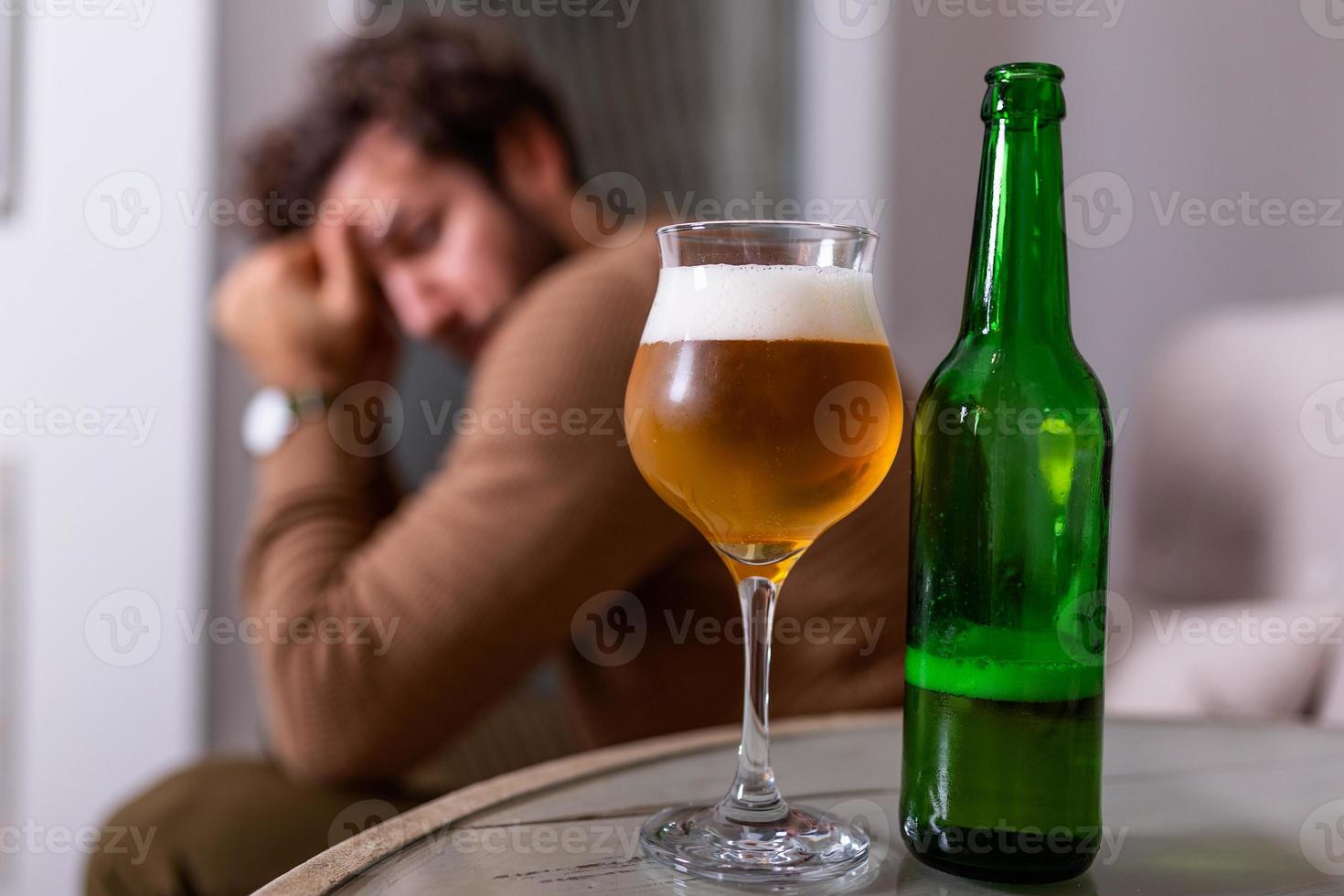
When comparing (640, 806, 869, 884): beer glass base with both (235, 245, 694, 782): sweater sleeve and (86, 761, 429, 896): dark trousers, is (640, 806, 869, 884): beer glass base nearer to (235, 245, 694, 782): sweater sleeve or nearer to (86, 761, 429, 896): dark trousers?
(235, 245, 694, 782): sweater sleeve

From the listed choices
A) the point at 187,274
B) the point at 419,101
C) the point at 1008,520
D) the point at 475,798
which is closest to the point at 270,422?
the point at 419,101

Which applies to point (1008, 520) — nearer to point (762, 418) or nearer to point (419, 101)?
point (762, 418)

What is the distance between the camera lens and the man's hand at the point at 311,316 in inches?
66.7

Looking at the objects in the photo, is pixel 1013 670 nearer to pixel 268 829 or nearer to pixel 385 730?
pixel 385 730

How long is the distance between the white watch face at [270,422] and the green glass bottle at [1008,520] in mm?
1193

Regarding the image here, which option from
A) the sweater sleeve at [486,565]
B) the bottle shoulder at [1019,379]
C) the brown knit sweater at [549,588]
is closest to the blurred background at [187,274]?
the brown knit sweater at [549,588]

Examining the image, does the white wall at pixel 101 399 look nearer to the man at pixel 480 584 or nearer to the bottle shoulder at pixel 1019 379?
the man at pixel 480 584

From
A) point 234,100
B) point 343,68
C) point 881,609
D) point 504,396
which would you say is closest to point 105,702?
point 234,100

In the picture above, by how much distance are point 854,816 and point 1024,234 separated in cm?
35

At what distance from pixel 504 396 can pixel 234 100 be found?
1.39 m

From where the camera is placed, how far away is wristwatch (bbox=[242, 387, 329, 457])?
1619mm

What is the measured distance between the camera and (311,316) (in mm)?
1704

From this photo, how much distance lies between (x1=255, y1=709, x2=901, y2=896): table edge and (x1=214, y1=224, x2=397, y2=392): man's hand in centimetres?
97

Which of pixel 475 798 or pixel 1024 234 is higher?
pixel 1024 234
